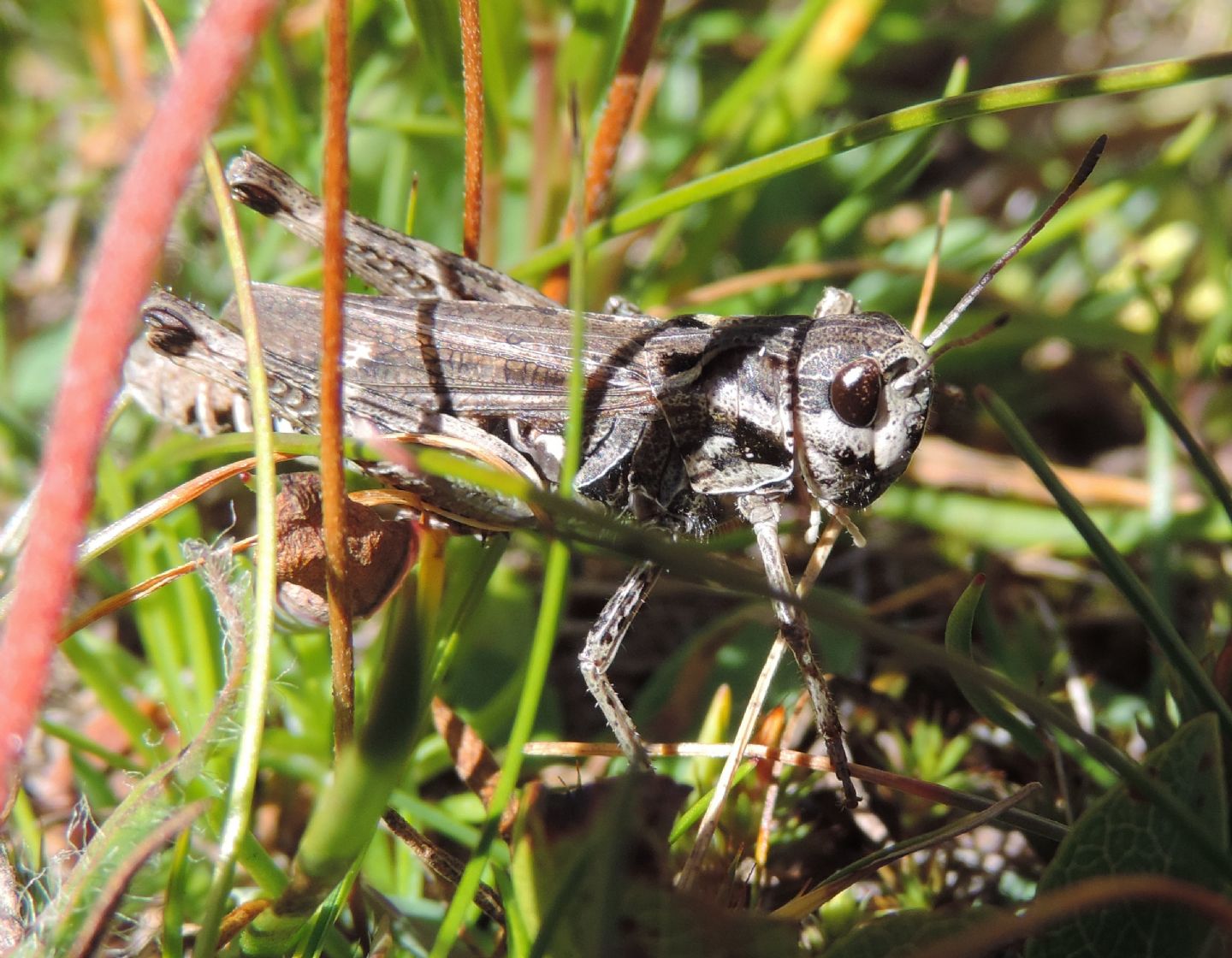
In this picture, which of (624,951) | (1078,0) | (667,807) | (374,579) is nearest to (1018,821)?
(667,807)

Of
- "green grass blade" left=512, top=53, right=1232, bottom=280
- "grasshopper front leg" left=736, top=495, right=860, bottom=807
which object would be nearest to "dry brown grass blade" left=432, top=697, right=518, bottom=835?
"grasshopper front leg" left=736, top=495, right=860, bottom=807

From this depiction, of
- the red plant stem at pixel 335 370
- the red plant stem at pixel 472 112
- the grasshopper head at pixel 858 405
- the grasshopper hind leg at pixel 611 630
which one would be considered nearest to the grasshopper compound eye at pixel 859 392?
the grasshopper head at pixel 858 405

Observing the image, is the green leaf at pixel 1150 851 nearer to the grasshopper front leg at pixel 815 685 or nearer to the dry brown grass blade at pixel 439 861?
the grasshopper front leg at pixel 815 685

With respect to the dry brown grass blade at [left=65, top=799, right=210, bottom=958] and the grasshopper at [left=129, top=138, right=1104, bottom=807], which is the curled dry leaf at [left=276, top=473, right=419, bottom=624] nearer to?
the grasshopper at [left=129, top=138, right=1104, bottom=807]

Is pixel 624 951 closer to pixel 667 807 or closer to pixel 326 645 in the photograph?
pixel 667 807

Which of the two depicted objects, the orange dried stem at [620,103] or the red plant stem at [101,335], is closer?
the red plant stem at [101,335]
